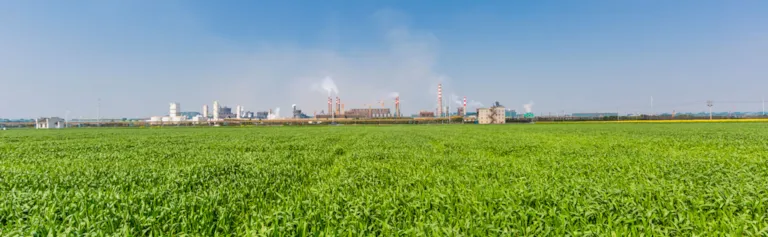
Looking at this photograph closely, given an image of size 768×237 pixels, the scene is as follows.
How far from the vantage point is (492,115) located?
455 feet

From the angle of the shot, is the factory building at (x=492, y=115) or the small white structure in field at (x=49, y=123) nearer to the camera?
the small white structure in field at (x=49, y=123)

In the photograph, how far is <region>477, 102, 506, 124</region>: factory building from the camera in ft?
450

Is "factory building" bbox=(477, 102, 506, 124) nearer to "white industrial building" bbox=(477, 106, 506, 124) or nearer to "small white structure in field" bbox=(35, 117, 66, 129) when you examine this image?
"white industrial building" bbox=(477, 106, 506, 124)

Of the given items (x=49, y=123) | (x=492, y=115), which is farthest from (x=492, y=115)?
(x=49, y=123)

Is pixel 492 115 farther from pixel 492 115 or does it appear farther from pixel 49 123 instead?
pixel 49 123

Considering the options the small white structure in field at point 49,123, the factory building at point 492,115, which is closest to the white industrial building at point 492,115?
the factory building at point 492,115

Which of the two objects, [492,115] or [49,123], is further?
[492,115]

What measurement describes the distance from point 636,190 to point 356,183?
16.0 ft

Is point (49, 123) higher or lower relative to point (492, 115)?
lower

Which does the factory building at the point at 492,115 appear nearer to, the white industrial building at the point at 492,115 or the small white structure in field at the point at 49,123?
the white industrial building at the point at 492,115

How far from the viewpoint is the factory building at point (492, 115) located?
137 meters

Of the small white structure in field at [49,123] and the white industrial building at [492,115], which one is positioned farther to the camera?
the white industrial building at [492,115]

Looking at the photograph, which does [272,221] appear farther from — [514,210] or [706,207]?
[706,207]

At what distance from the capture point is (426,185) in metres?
6.09
